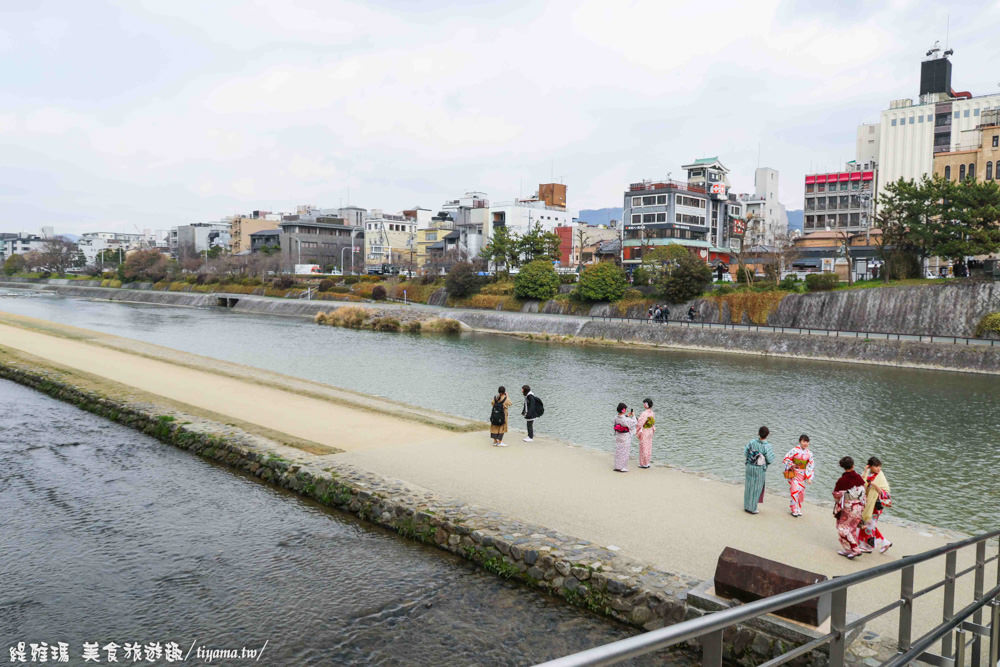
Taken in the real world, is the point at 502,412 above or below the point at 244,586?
above

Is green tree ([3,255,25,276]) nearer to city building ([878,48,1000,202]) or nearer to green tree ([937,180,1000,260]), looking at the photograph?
city building ([878,48,1000,202])

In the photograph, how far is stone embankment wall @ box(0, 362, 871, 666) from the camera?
8.80 meters

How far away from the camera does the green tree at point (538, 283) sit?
7025 cm

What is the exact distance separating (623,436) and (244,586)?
27.0 feet

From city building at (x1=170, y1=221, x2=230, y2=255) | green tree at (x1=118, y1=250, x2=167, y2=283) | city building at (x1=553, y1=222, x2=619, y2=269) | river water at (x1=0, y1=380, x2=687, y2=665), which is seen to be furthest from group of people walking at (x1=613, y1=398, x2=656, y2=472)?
city building at (x1=170, y1=221, x2=230, y2=255)

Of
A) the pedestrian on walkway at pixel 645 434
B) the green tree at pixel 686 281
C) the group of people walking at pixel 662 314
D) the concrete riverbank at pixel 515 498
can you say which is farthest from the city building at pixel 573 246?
the pedestrian on walkway at pixel 645 434

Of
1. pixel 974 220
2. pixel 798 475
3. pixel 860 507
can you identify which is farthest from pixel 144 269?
pixel 860 507

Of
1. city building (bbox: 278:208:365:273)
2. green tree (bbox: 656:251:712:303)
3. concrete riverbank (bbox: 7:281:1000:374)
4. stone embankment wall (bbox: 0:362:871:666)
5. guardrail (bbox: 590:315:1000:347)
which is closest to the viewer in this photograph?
stone embankment wall (bbox: 0:362:871:666)

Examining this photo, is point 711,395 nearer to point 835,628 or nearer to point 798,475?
point 798,475

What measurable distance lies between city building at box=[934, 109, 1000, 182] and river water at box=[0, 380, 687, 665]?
59354 millimetres

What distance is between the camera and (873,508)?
10.7 m

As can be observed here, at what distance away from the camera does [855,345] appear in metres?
42.6

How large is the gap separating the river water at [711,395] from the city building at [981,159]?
3158 cm

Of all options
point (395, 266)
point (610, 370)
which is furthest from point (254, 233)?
point (610, 370)
